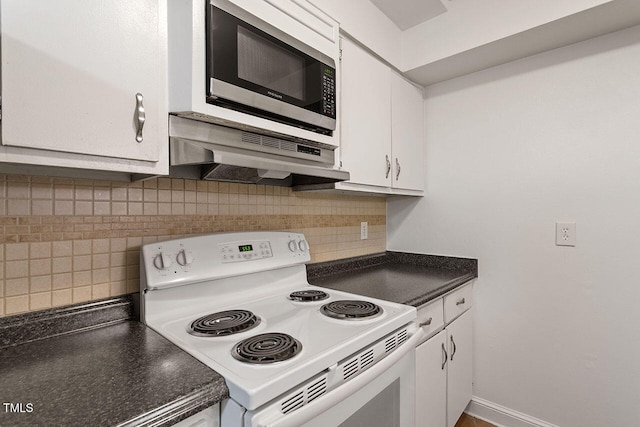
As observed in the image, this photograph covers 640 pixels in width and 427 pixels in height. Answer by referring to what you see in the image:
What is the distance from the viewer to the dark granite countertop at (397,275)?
148 centimetres

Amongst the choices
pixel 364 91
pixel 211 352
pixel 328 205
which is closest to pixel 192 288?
pixel 211 352

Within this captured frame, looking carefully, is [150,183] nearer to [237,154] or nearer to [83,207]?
[83,207]

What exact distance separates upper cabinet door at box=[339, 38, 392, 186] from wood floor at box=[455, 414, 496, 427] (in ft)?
4.99

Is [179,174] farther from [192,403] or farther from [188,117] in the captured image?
[192,403]

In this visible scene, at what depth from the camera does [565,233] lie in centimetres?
167

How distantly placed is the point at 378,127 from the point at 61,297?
1569mm

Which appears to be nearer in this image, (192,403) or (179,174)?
(192,403)

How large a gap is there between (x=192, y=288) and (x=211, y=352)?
1.20ft

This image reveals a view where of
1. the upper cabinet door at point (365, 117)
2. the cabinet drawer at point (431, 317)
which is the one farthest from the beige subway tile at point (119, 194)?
the cabinet drawer at point (431, 317)

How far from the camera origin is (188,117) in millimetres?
953

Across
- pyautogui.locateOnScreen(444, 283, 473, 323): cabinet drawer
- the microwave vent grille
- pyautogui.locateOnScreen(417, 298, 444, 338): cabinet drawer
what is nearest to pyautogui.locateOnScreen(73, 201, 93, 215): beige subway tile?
the microwave vent grille

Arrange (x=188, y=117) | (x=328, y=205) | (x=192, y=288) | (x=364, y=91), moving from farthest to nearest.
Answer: (x=328, y=205) → (x=364, y=91) → (x=192, y=288) → (x=188, y=117)

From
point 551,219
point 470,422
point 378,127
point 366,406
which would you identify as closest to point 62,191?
point 366,406

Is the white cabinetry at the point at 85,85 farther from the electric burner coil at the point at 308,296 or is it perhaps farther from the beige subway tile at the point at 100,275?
the electric burner coil at the point at 308,296
